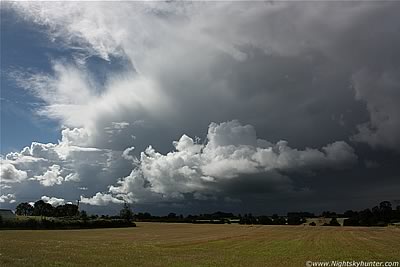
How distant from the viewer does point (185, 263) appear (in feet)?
141

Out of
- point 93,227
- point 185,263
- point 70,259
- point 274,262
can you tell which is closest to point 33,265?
point 70,259

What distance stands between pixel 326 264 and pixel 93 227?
136 meters

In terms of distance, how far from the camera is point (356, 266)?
132ft

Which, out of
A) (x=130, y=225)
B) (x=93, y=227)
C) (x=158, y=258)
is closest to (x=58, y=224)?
(x=93, y=227)

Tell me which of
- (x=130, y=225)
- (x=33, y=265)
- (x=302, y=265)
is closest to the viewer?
(x=33, y=265)

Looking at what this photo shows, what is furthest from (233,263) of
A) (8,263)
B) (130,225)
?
(130,225)

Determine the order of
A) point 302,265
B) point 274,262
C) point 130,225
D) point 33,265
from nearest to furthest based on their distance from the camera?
point 33,265 → point 302,265 → point 274,262 → point 130,225

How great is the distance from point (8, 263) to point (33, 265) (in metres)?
2.91

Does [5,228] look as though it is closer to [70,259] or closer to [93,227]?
[93,227]

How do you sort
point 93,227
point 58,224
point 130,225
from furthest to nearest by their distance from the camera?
point 130,225 < point 93,227 < point 58,224

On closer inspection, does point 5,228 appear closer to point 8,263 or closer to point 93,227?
point 93,227

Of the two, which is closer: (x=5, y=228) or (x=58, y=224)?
(x=5, y=228)

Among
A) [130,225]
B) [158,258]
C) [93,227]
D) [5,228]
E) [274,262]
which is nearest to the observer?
[274,262]

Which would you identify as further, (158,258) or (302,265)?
(158,258)
